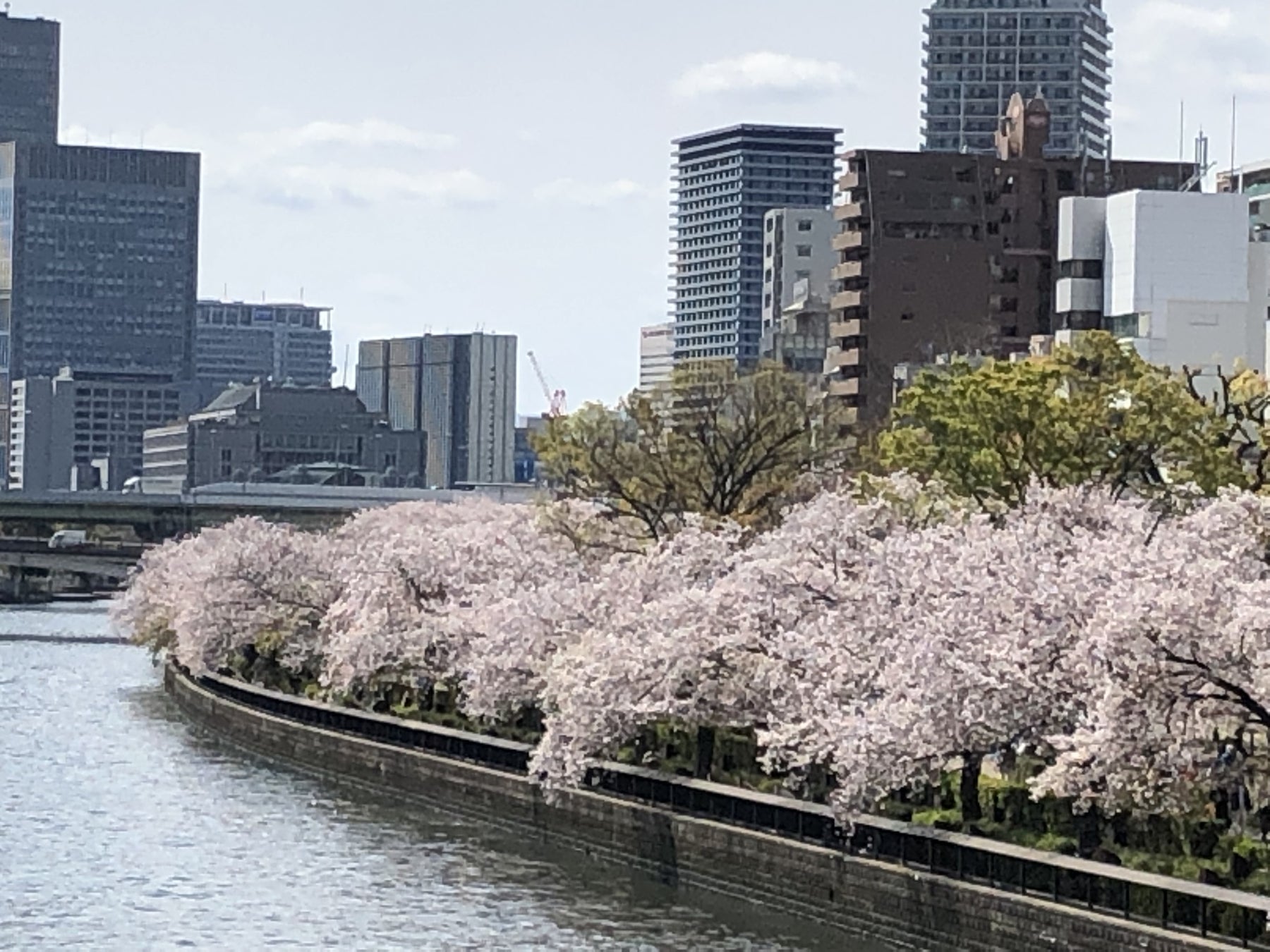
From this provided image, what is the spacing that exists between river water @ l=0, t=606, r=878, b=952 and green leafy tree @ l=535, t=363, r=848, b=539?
9685 millimetres

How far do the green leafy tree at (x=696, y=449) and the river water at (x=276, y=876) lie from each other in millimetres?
9685

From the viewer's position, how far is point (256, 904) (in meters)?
38.4

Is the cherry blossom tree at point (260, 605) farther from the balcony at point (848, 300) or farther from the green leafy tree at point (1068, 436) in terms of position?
the balcony at point (848, 300)

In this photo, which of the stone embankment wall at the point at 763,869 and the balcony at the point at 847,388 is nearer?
the stone embankment wall at the point at 763,869

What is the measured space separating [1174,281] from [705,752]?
42.1m

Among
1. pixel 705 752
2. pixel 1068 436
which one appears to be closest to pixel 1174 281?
pixel 1068 436

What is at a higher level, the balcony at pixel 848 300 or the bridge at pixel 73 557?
the balcony at pixel 848 300

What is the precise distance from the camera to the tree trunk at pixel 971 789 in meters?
36.3

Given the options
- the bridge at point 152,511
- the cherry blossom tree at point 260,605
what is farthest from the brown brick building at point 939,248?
the cherry blossom tree at point 260,605

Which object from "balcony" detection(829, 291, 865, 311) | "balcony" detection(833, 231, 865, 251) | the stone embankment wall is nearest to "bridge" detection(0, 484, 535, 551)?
"balcony" detection(829, 291, 865, 311)

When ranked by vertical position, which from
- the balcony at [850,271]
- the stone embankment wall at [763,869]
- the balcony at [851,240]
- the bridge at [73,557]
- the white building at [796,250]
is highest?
the white building at [796,250]

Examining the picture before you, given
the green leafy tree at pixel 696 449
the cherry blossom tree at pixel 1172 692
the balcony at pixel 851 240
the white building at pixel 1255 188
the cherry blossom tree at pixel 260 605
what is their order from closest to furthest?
the cherry blossom tree at pixel 1172 692, the green leafy tree at pixel 696 449, the cherry blossom tree at pixel 260 605, the white building at pixel 1255 188, the balcony at pixel 851 240

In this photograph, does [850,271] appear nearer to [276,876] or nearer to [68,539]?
[68,539]

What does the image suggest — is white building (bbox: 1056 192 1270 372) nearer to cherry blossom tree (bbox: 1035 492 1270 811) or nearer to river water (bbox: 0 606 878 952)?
river water (bbox: 0 606 878 952)
